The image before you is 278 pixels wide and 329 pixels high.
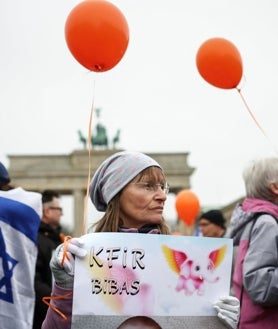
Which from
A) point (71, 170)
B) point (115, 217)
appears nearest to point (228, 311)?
point (115, 217)

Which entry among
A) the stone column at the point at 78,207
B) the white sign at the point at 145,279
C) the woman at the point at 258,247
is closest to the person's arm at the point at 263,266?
the woman at the point at 258,247

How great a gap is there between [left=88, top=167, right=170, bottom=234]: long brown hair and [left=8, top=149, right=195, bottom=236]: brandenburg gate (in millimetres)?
42301

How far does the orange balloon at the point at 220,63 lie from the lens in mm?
4742

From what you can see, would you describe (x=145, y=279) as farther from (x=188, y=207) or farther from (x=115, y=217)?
(x=188, y=207)

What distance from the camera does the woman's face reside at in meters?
2.37

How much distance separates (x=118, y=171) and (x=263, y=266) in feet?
3.94

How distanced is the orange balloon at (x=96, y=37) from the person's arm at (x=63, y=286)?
1734 mm

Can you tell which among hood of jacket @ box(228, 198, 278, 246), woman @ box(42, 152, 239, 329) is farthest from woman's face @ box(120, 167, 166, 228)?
hood of jacket @ box(228, 198, 278, 246)

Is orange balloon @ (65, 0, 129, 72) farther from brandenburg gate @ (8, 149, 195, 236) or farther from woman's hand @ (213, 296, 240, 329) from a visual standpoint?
brandenburg gate @ (8, 149, 195, 236)

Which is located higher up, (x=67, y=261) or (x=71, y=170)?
(x=67, y=261)

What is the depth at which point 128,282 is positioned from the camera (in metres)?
2.03

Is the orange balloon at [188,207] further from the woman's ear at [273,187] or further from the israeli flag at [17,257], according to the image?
the israeli flag at [17,257]

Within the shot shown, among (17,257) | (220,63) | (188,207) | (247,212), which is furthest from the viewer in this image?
(188,207)

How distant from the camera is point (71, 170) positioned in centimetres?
4881
